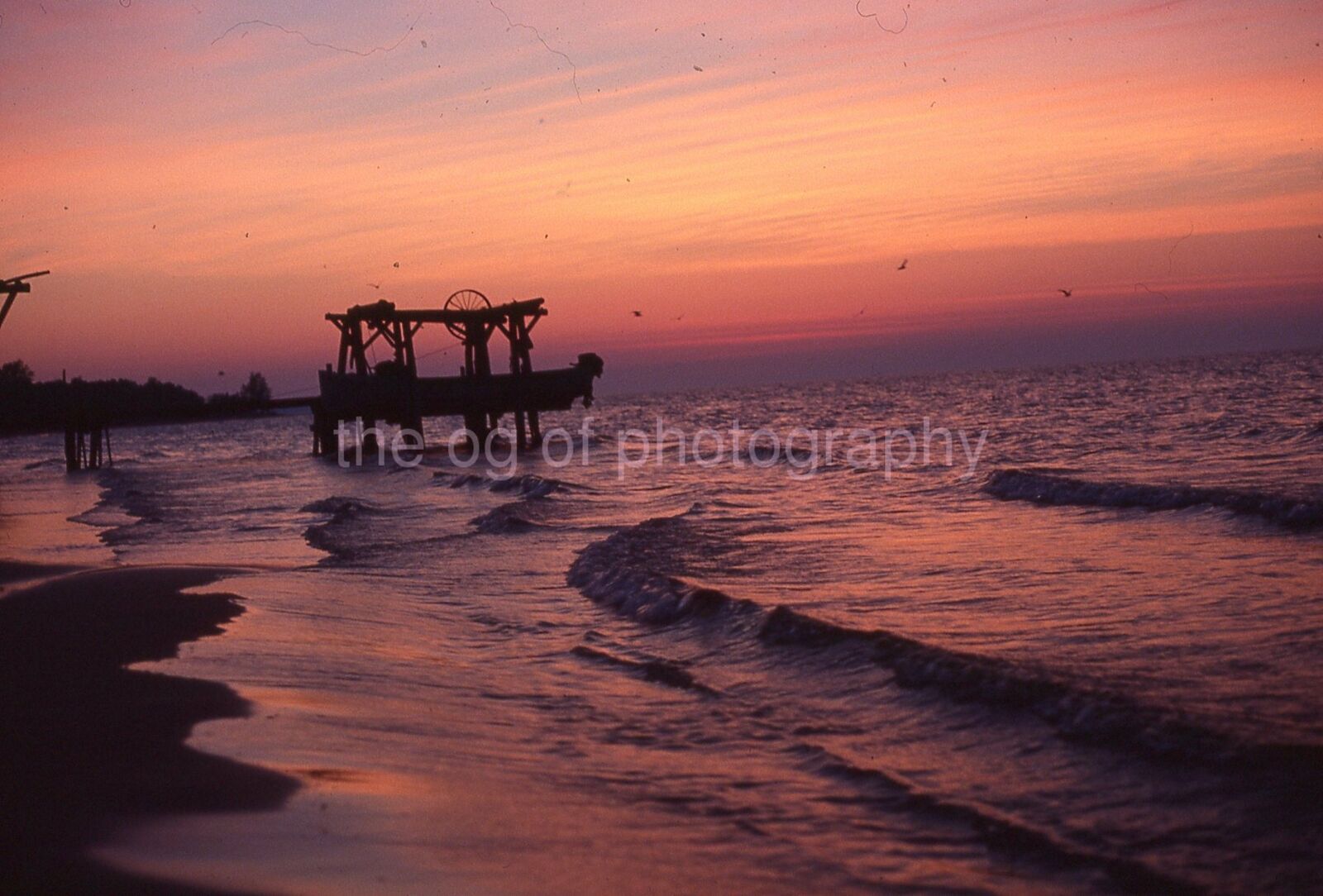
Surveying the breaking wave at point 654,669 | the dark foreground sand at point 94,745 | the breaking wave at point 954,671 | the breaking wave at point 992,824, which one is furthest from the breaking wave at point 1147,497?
the dark foreground sand at point 94,745

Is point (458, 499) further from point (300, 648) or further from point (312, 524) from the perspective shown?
point (300, 648)

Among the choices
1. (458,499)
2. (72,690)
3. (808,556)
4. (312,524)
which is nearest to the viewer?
(72,690)

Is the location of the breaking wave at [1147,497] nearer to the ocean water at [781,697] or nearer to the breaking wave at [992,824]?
the ocean water at [781,697]

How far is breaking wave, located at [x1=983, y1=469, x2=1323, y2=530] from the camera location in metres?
14.3

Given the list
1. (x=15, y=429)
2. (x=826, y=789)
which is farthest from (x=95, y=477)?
(x=826, y=789)

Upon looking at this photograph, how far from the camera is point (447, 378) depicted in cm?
3859

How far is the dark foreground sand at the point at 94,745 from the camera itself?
4461mm

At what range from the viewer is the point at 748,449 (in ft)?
128

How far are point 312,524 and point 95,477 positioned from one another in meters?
20.9

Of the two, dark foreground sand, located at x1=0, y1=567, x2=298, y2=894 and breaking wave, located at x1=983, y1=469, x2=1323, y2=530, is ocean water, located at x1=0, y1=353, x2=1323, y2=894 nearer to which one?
breaking wave, located at x1=983, y1=469, x2=1323, y2=530

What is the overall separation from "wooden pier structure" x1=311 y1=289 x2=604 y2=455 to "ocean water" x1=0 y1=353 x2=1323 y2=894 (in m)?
18.5

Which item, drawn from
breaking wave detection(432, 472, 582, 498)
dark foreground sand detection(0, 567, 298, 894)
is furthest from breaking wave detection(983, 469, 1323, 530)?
dark foreground sand detection(0, 567, 298, 894)

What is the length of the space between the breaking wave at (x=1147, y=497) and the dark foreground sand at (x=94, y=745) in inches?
457

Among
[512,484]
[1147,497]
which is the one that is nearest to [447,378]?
[512,484]
